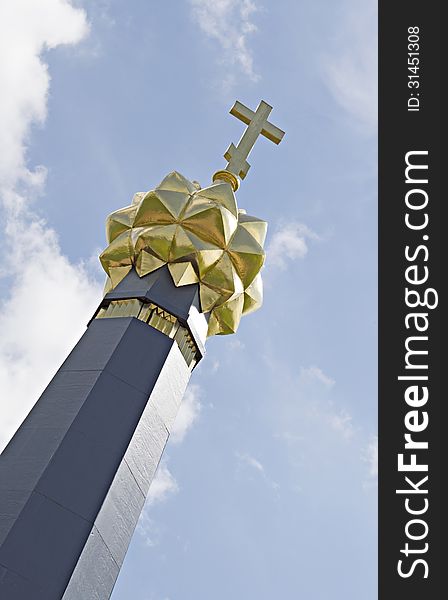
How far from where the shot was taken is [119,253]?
31.7 ft

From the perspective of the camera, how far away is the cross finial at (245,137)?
1139 cm

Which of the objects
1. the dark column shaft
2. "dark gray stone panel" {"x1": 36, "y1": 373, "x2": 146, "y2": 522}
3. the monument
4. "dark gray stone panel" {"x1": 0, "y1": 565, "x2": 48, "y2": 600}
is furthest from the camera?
"dark gray stone panel" {"x1": 36, "y1": 373, "x2": 146, "y2": 522}

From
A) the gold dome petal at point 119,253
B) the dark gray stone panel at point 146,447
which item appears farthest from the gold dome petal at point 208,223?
the dark gray stone panel at point 146,447

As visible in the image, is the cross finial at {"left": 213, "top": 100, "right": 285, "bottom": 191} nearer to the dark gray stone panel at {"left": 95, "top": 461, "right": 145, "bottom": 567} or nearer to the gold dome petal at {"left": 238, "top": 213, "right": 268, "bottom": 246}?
the gold dome petal at {"left": 238, "top": 213, "right": 268, "bottom": 246}

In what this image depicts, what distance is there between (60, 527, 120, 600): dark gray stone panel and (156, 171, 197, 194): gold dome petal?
502 cm

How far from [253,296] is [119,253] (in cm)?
204

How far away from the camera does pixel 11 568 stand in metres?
5.88

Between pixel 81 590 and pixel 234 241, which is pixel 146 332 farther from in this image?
pixel 81 590

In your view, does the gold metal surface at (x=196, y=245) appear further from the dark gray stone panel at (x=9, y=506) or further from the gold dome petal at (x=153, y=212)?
the dark gray stone panel at (x=9, y=506)

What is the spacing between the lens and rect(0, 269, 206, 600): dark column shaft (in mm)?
6109

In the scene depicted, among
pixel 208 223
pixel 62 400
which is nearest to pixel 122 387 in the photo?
pixel 62 400

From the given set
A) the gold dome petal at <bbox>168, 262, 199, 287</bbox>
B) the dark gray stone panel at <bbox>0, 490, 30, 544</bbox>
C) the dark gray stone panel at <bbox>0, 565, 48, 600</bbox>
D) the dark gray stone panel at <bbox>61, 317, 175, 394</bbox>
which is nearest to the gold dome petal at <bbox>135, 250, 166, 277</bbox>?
the gold dome petal at <bbox>168, 262, 199, 287</bbox>

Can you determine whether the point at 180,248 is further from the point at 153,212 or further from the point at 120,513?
the point at 120,513

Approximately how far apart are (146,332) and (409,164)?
4.09 m
